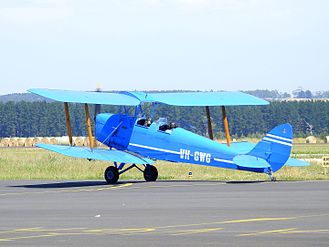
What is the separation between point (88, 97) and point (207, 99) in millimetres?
4654

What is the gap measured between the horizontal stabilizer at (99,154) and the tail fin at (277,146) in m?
4.62

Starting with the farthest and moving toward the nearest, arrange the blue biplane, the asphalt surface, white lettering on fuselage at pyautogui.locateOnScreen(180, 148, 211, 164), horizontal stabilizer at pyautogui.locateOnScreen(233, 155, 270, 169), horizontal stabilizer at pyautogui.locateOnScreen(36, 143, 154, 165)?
horizontal stabilizer at pyautogui.locateOnScreen(36, 143, 154, 165) → white lettering on fuselage at pyautogui.locateOnScreen(180, 148, 211, 164) → the blue biplane → horizontal stabilizer at pyautogui.locateOnScreen(233, 155, 270, 169) → the asphalt surface

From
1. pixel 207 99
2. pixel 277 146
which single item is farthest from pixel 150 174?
pixel 277 146

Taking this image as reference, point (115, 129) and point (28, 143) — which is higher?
point (28, 143)

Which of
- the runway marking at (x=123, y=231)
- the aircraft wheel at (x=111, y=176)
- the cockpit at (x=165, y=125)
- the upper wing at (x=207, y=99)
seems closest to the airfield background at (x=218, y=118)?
the upper wing at (x=207, y=99)

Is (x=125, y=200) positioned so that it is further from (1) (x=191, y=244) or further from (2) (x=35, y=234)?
(1) (x=191, y=244)

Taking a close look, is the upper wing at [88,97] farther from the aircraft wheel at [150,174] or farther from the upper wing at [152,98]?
the aircraft wheel at [150,174]

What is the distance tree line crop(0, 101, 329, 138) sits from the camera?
149000 millimetres

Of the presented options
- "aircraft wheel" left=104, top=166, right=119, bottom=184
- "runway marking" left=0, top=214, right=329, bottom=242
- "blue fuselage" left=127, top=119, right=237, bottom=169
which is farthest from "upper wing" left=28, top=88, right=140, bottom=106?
"runway marking" left=0, top=214, right=329, bottom=242

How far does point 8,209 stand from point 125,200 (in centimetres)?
344

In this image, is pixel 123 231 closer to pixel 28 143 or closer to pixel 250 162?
pixel 250 162

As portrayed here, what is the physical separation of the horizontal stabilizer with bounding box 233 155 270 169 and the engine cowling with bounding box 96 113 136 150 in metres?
5.43

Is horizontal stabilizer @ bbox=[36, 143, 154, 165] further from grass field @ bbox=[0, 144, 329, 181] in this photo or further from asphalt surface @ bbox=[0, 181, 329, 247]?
grass field @ bbox=[0, 144, 329, 181]

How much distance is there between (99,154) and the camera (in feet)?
108
